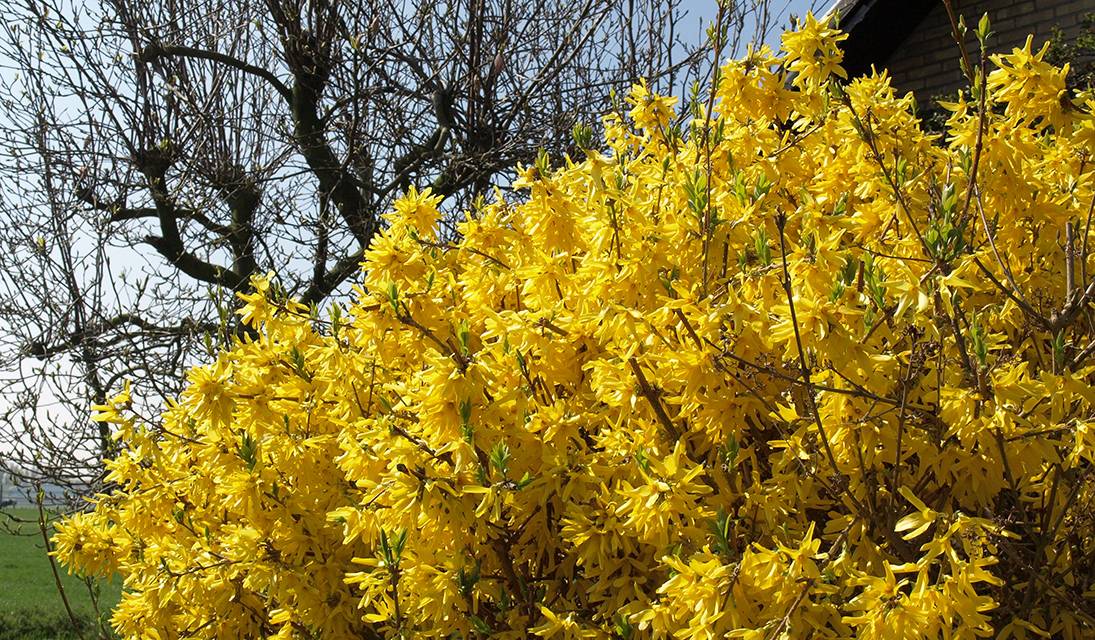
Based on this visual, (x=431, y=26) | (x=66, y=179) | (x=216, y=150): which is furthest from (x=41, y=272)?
(x=431, y=26)

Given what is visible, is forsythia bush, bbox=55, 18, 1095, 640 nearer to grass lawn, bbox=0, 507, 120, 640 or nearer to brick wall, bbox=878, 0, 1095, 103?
grass lawn, bbox=0, 507, 120, 640

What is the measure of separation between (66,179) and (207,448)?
15.4 feet

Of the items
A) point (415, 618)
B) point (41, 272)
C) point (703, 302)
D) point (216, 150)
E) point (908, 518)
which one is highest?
point (216, 150)

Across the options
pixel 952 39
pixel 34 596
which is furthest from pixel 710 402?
pixel 34 596

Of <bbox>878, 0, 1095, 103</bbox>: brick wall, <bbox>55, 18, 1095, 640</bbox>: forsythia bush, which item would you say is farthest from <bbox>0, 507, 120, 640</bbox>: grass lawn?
<bbox>878, 0, 1095, 103</bbox>: brick wall

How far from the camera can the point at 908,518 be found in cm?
168

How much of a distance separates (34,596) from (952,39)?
12443 millimetres

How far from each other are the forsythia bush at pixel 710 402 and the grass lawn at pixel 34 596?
1.62 meters

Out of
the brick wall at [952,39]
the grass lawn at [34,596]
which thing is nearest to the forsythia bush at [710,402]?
the grass lawn at [34,596]

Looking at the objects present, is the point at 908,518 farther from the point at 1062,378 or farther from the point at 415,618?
the point at 415,618

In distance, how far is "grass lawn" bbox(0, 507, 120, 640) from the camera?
7227mm

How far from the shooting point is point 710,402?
2.02 metres

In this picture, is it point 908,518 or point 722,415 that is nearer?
point 908,518

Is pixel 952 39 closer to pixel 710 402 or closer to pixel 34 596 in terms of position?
pixel 710 402
